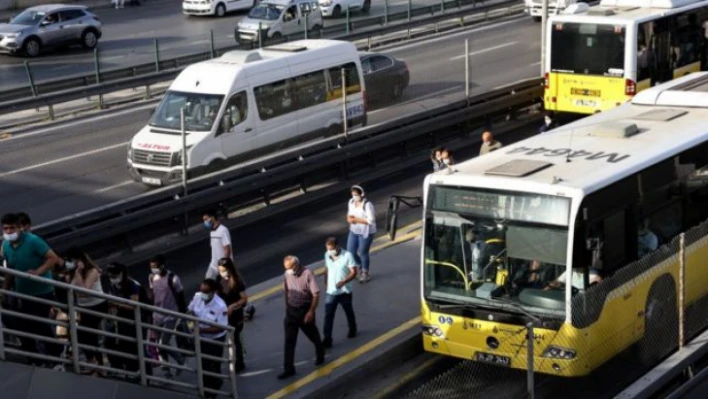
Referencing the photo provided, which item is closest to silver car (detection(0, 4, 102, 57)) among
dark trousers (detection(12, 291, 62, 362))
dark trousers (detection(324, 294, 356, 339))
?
dark trousers (detection(324, 294, 356, 339))

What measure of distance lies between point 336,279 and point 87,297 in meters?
3.12

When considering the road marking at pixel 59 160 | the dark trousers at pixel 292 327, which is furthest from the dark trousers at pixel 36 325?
the road marking at pixel 59 160

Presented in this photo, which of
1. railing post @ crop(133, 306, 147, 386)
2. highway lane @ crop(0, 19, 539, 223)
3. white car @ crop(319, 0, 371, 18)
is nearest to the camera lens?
railing post @ crop(133, 306, 147, 386)

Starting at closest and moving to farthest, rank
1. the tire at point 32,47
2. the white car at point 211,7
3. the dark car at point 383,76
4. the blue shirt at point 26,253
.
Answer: the blue shirt at point 26,253, the dark car at point 383,76, the tire at point 32,47, the white car at point 211,7

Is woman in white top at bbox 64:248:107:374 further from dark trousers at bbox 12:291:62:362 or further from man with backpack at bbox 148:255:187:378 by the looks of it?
man with backpack at bbox 148:255:187:378

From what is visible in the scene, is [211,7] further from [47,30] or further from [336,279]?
[336,279]

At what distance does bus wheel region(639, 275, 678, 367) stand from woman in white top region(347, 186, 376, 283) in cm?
431

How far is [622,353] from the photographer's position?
1469 cm

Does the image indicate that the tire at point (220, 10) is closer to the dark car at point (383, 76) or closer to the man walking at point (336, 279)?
the dark car at point (383, 76)

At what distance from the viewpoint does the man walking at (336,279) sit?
14.8m

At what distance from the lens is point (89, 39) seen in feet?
141

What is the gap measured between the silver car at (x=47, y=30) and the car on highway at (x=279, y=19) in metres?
5.13

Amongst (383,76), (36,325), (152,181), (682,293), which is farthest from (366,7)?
(36,325)

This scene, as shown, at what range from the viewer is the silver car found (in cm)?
4050
